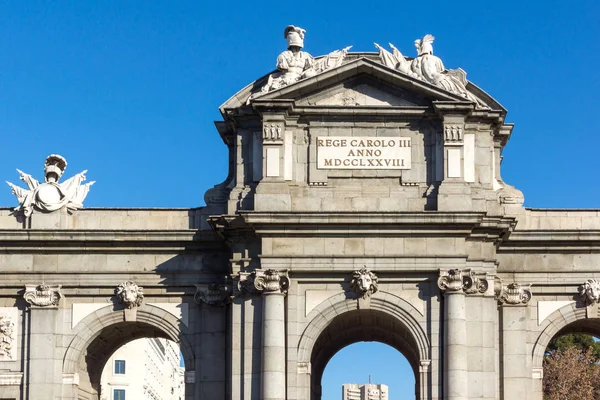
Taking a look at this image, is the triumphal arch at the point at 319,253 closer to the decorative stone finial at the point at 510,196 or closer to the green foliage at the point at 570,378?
the decorative stone finial at the point at 510,196

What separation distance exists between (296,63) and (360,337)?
1012cm

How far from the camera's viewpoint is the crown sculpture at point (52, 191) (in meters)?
43.9

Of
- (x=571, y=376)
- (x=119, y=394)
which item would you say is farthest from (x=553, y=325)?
(x=119, y=394)

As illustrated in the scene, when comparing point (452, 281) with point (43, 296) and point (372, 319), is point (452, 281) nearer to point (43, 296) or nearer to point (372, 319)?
point (372, 319)

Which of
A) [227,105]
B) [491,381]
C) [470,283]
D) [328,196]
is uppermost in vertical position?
[227,105]

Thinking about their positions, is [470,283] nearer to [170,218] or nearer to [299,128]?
[299,128]

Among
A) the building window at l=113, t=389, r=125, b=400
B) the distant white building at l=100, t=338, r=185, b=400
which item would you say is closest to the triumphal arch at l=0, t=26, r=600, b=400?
the distant white building at l=100, t=338, r=185, b=400

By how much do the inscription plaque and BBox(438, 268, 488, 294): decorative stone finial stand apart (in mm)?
3605

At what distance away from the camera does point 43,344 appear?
43.0 meters

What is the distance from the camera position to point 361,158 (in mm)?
42250

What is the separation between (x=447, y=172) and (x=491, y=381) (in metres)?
6.21

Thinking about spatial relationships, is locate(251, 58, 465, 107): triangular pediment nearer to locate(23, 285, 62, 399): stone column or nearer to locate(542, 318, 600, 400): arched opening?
locate(23, 285, 62, 399): stone column

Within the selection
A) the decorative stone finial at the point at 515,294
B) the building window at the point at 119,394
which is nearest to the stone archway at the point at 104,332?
the decorative stone finial at the point at 515,294

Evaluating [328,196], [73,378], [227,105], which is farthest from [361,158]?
[73,378]
